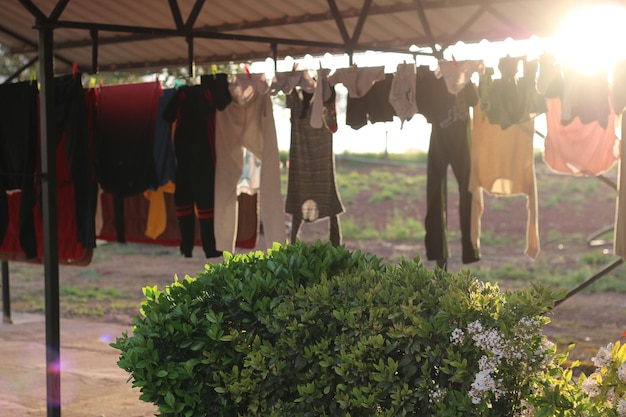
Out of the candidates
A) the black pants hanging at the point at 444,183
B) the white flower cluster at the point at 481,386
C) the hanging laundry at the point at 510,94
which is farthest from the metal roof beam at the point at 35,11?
the white flower cluster at the point at 481,386

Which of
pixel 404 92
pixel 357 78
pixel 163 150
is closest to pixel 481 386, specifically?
pixel 404 92

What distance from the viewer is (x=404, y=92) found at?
5734 millimetres

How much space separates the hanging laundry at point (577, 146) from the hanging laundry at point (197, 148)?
230cm

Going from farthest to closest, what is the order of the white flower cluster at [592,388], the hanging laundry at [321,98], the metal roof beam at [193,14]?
the hanging laundry at [321,98], the metal roof beam at [193,14], the white flower cluster at [592,388]

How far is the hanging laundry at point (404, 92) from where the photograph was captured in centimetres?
571

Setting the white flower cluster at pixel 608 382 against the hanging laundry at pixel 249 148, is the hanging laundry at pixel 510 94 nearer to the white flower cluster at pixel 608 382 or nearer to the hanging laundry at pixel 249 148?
the hanging laundry at pixel 249 148

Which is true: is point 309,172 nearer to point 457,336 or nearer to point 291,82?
point 291,82

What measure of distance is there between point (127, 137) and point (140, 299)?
21.5ft

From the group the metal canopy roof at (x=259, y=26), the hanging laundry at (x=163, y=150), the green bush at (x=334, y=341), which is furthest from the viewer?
the hanging laundry at (x=163, y=150)

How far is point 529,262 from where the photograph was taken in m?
15.5

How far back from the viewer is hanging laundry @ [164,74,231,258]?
21.0ft

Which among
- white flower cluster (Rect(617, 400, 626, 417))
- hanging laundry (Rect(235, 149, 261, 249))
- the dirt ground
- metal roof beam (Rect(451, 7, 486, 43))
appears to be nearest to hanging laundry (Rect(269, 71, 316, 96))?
hanging laundry (Rect(235, 149, 261, 249))

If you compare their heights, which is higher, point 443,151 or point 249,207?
point 443,151

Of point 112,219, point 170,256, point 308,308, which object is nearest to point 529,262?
point 170,256
